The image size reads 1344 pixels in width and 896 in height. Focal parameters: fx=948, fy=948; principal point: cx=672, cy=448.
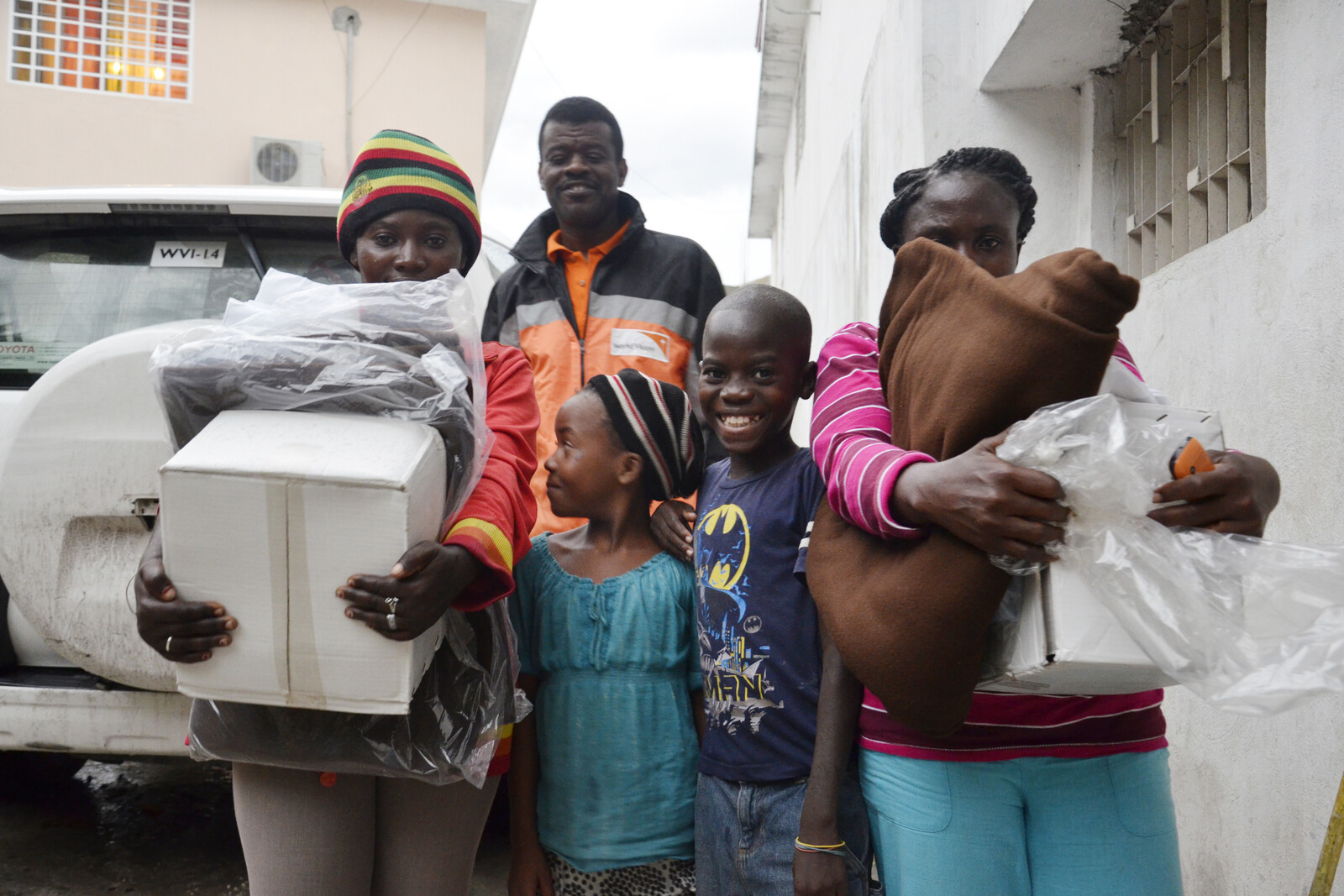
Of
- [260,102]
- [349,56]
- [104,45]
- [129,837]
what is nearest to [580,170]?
[129,837]

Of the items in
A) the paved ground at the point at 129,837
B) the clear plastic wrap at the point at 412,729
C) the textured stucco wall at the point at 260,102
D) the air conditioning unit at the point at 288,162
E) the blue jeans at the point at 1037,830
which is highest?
the textured stucco wall at the point at 260,102

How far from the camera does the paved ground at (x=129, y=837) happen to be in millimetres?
2635

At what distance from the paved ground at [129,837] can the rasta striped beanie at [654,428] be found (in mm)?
1443

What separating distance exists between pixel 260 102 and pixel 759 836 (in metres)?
12.5

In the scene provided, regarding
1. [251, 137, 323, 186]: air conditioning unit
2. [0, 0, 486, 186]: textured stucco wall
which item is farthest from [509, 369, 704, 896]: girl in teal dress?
[0, 0, 486, 186]: textured stucco wall

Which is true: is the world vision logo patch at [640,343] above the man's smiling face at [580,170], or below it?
below

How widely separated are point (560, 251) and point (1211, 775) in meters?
2.05

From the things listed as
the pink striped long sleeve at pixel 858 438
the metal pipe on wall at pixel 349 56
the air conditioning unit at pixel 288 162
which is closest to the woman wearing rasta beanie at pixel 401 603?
the pink striped long sleeve at pixel 858 438

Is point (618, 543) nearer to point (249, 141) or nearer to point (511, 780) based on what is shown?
point (511, 780)

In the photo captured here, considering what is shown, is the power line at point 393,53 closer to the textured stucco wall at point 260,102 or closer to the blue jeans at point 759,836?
the textured stucco wall at point 260,102

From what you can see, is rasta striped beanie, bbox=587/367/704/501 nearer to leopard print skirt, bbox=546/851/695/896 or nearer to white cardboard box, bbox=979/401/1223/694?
leopard print skirt, bbox=546/851/695/896

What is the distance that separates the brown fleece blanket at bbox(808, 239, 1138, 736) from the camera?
3.51 feet

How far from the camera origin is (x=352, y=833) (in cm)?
146

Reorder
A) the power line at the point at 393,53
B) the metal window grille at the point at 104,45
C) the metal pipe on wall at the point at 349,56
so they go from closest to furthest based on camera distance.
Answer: the metal window grille at the point at 104,45, the metal pipe on wall at the point at 349,56, the power line at the point at 393,53
